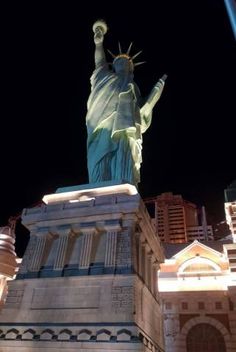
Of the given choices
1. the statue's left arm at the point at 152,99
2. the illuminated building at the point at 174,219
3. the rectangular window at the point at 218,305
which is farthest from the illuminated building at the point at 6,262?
the illuminated building at the point at 174,219

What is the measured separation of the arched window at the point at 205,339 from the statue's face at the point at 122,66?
58.0 ft

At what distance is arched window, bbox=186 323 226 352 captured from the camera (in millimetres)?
21416

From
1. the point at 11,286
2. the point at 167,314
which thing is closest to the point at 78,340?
the point at 11,286

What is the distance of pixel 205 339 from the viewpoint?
21.9 meters

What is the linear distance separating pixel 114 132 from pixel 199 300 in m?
13.8

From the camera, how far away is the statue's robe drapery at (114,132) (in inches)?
673

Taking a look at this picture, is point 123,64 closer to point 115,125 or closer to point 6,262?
point 115,125

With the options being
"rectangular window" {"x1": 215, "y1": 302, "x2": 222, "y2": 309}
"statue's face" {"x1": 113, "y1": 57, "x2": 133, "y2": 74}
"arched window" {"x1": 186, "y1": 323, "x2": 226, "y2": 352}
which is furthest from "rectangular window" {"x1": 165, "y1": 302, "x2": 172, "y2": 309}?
"statue's face" {"x1": 113, "y1": 57, "x2": 133, "y2": 74}

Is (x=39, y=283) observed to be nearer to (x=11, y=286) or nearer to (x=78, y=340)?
(x=11, y=286)

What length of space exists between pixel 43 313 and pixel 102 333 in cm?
257

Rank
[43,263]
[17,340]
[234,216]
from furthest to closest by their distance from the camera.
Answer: [234,216] < [43,263] < [17,340]

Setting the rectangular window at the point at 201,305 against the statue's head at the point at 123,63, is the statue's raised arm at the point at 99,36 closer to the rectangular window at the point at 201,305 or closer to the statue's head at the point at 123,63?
the statue's head at the point at 123,63

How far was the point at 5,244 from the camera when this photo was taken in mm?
23672

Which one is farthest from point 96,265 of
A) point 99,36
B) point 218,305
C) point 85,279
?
point 99,36
